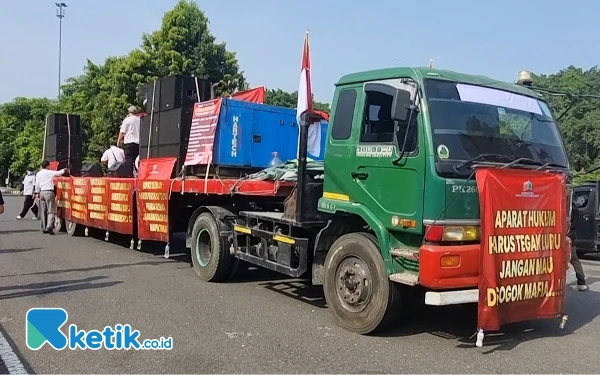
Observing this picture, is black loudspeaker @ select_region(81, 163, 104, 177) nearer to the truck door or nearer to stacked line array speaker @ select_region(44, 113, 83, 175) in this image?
stacked line array speaker @ select_region(44, 113, 83, 175)

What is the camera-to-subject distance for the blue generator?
339 inches

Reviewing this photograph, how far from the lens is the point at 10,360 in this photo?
15.9ft

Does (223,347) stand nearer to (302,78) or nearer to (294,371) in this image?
(294,371)

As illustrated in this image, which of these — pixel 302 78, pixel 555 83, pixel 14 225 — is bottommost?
pixel 14 225

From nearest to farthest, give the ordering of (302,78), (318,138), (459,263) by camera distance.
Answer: (459,263) < (302,78) < (318,138)

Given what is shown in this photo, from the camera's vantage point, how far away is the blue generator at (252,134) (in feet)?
28.3

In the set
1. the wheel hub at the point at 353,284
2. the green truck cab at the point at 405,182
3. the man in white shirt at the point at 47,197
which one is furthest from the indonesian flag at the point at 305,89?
the man in white shirt at the point at 47,197

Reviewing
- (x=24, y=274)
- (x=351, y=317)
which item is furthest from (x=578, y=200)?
(x=24, y=274)

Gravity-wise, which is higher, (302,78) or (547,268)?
(302,78)

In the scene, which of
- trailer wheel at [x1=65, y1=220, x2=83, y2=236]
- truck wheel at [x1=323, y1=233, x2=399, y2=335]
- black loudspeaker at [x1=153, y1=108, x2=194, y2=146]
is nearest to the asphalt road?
truck wheel at [x1=323, y1=233, x2=399, y2=335]

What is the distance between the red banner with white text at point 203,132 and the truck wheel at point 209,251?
889 mm

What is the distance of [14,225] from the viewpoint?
1656 cm

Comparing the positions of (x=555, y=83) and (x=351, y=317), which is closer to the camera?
(x=351, y=317)

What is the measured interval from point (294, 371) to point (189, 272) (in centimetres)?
485
